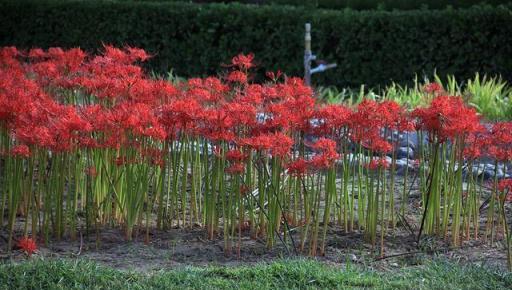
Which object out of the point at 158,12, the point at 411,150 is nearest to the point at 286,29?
the point at 158,12

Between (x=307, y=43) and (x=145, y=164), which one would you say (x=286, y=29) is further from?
(x=145, y=164)

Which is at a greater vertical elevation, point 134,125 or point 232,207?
point 134,125

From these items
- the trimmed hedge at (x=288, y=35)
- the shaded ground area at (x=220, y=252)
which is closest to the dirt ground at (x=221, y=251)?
the shaded ground area at (x=220, y=252)

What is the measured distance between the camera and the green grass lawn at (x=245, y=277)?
4852mm

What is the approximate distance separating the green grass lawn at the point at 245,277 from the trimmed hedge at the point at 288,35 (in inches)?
303

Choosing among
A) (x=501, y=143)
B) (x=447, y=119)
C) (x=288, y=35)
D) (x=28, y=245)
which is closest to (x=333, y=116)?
(x=447, y=119)

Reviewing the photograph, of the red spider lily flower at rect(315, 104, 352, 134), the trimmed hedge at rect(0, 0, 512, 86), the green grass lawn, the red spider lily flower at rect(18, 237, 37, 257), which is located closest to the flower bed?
the red spider lily flower at rect(315, 104, 352, 134)

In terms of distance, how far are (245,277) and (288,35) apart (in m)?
9.83

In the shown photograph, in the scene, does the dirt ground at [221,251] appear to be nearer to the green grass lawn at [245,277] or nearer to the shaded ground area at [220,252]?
the shaded ground area at [220,252]

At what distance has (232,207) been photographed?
577cm

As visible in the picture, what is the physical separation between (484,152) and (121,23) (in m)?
11.2

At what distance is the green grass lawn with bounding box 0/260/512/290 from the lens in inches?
191

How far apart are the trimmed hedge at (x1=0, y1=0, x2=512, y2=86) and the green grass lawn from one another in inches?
303

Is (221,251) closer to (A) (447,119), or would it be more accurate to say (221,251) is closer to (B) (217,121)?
(B) (217,121)
